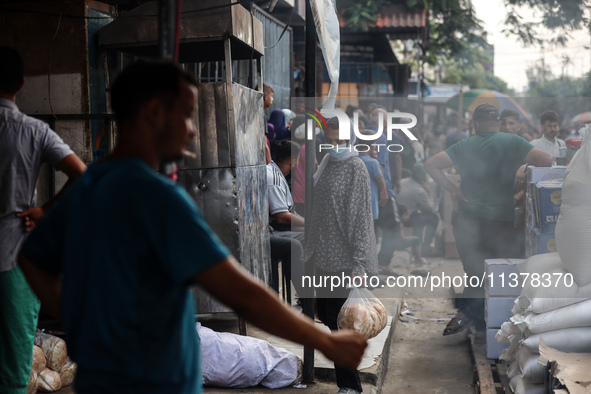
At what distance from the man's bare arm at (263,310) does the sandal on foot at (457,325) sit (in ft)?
15.1

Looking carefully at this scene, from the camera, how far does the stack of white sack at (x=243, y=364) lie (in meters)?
4.28

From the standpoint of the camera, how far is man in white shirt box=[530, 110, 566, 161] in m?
7.88

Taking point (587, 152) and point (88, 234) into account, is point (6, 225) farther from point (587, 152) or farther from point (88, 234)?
point (587, 152)

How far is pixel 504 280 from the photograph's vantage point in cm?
503

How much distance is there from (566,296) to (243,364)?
2158mm

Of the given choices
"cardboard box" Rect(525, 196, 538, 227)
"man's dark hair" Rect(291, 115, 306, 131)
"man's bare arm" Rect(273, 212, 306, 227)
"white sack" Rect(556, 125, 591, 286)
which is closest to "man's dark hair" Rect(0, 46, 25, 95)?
"man's bare arm" Rect(273, 212, 306, 227)

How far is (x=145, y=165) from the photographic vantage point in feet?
5.20

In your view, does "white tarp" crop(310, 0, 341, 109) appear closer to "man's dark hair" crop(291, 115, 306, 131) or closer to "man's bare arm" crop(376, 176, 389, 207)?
"man's dark hair" crop(291, 115, 306, 131)

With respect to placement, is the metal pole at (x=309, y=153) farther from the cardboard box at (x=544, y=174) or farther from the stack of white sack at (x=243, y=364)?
the cardboard box at (x=544, y=174)

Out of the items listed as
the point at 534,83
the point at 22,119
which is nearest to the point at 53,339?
the point at 22,119

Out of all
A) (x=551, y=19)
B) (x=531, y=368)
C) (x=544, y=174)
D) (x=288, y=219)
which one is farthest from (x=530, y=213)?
(x=551, y=19)

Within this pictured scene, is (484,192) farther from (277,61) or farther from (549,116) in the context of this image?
(277,61)

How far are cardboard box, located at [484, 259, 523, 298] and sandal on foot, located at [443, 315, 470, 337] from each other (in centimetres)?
104

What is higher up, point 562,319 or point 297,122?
point 297,122
